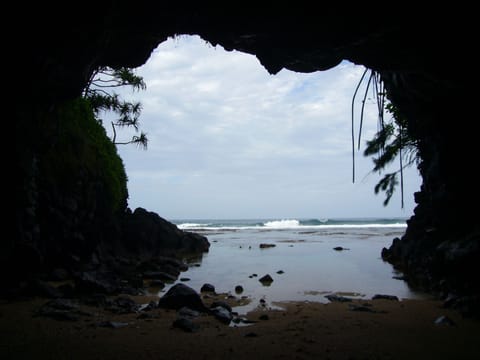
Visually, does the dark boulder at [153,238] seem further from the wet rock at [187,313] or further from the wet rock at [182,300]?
the wet rock at [187,313]

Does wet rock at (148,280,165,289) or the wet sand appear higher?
the wet sand

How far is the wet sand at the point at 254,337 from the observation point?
4105 millimetres

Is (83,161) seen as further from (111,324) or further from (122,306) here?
(111,324)

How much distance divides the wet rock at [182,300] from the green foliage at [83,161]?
628cm

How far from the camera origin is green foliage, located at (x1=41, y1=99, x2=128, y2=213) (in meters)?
11.6

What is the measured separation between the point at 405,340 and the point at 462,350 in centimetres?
69

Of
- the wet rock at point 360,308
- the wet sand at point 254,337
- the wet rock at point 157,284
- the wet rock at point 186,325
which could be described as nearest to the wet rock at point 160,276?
the wet rock at point 157,284

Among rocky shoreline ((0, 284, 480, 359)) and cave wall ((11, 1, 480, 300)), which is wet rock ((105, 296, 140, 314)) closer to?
rocky shoreline ((0, 284, 480, 359))

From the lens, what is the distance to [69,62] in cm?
614

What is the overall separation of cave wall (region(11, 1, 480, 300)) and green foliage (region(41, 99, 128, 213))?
396 cm

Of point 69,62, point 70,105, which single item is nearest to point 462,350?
point 69,62

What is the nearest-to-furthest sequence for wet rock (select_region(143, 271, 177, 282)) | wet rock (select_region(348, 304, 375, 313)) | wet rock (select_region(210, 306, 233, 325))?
wet rock (select_region(210, 306, 233, 325)) → wet rock (select_region(348, 304, 375, 313)) → wet rock (select_region(143, 271, 177, 282))

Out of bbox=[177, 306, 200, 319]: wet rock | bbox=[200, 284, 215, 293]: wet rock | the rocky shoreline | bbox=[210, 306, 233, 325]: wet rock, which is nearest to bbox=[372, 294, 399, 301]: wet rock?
the rocky shoreline

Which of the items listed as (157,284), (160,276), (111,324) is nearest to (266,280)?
(157,284)
